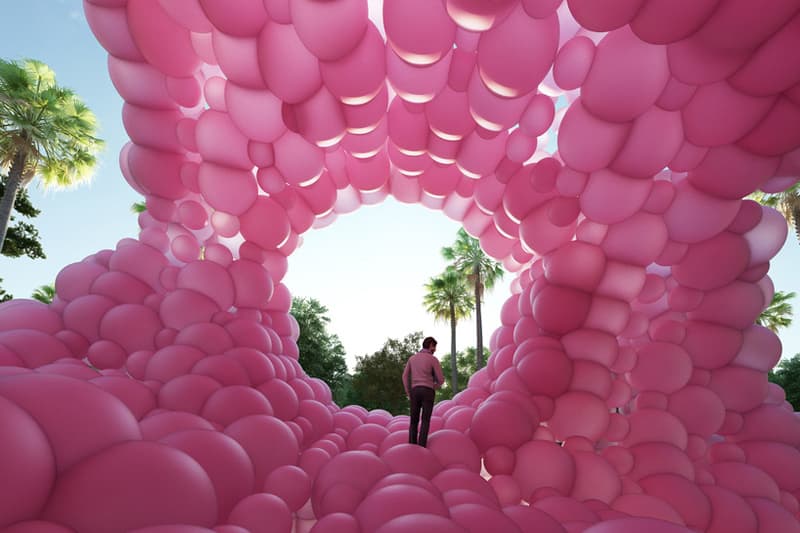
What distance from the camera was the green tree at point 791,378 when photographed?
1445 cm

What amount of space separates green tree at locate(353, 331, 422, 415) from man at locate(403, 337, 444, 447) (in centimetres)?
1046

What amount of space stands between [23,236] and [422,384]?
579 inches

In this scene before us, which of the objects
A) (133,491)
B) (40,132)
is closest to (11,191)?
(40,132)

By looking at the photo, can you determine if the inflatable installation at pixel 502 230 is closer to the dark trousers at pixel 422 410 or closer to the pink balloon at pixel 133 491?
the pink balloon at pixel 133 491

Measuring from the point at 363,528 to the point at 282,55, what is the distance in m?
→ 2.69

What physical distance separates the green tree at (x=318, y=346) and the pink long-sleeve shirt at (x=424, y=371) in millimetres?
12691

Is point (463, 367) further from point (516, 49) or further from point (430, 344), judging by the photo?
point (516, 49)

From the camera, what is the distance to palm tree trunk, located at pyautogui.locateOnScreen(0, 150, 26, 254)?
860 centimetres

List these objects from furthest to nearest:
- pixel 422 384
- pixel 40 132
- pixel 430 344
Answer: pixel 40 132 → pixel 430 344 → pixel 422 384

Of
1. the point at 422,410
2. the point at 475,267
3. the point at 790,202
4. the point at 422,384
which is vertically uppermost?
the point at 475,267

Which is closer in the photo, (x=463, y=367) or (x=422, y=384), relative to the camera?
(x=422, y=384)

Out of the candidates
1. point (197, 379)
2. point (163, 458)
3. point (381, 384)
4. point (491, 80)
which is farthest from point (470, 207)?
point (381, 384)

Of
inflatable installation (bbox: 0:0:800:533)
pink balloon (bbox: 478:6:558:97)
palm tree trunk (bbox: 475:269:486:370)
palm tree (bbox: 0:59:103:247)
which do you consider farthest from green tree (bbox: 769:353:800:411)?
palm tree (bbox: 0:59:103:247)

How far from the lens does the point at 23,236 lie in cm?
1273
